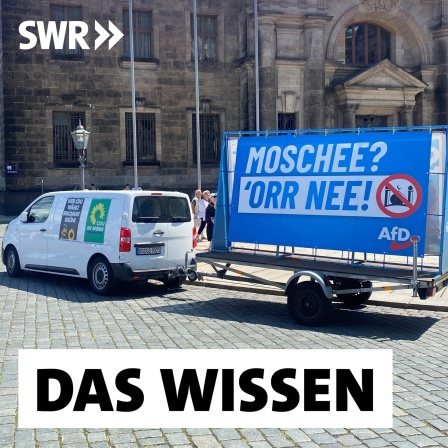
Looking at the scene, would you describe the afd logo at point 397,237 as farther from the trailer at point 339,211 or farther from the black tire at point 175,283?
the black tire at point 175,283

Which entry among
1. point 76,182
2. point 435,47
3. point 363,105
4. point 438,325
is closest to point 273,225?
point 438,325

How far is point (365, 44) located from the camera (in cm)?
3362

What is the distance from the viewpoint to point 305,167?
9922 millimetres

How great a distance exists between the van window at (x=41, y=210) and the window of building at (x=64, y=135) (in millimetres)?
17121

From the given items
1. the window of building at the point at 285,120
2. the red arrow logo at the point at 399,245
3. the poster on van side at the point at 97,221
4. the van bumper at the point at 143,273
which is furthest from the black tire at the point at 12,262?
the window of building at the point at 285,120

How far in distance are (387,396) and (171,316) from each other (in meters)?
4.85

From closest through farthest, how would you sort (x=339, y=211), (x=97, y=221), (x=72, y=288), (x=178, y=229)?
(x=339, y=211)
(x=97, y=221)
(x=178, y=229)
(x=72, y=288)

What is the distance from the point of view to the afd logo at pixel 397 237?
8961 millimetres

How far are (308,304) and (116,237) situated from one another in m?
3.85

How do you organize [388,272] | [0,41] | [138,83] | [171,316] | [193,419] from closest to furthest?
[193,419], [388,272], [171,316], [0,41], [138,83]

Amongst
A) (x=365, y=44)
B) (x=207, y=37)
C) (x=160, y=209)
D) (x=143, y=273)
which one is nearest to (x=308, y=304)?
(x=143, y=273)

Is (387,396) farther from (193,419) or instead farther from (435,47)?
(435,47)

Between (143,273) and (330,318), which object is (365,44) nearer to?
(143,273)

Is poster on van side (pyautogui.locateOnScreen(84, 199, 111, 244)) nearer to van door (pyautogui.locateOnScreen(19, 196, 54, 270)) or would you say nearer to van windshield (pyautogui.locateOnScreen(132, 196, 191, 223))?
van windshield (pyautogui.locateOnScreen(132, 196, 191, 223))
